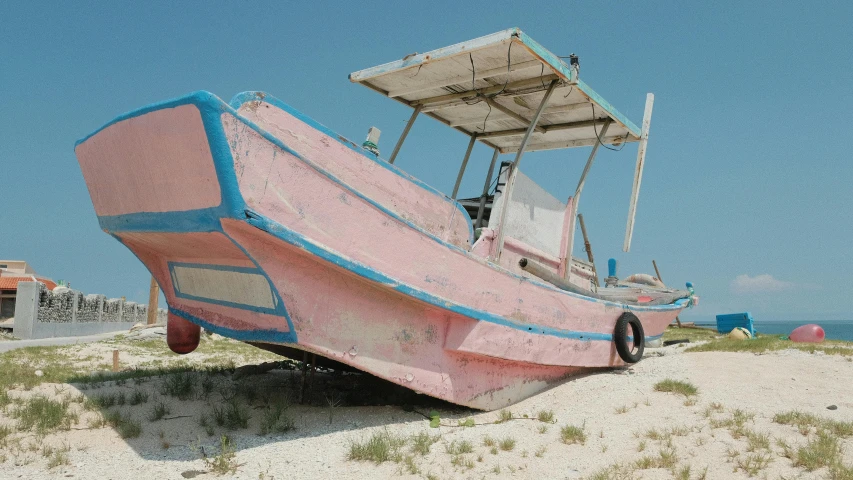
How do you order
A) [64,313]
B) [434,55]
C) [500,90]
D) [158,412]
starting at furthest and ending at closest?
1. [64,313]
2. [500,90]
3. [434,55]
4. [158,412]

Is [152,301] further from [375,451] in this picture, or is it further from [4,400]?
[375,451]

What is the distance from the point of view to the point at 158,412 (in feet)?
16.3

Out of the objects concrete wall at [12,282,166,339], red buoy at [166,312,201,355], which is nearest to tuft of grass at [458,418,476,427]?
red buoy at [166,312,201,355]

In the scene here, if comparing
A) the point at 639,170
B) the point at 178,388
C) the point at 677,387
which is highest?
the point at 639,170

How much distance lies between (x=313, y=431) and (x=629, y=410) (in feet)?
8.84

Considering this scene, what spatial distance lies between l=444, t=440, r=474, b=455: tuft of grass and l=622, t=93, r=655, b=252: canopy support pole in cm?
503

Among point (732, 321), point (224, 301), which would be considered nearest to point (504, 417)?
point (224, 301)

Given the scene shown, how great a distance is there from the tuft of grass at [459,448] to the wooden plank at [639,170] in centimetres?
503

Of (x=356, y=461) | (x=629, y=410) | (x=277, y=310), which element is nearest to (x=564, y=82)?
(x=629, y=410)

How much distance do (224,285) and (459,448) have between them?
7.08 feet

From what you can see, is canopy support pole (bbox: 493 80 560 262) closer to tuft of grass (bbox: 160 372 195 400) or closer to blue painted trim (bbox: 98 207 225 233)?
blue painted trim (bbox: 98 207 225 233)

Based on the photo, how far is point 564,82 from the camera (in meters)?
6.24

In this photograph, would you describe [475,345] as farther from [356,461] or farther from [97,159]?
[97,159]

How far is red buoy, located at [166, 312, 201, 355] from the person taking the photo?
19.4 feet
